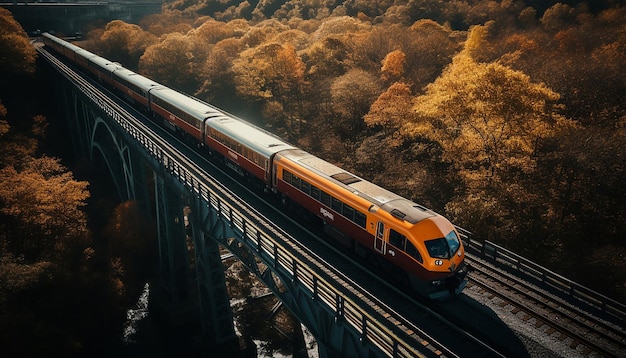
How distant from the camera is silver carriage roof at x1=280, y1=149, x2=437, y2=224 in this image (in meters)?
14.9

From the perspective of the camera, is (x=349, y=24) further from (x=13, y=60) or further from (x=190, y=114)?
(x=13, y=60)

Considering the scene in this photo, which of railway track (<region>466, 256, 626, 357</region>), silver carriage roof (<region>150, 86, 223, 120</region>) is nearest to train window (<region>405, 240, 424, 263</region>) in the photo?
railway track (<region>466, 256, 626, 357</region>)

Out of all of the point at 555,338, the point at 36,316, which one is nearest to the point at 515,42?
the point at 555,338

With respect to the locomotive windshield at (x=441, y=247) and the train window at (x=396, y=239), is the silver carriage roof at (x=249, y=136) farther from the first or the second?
the locomotive windshield at (x=441, y=247)

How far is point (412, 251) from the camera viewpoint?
14117mm

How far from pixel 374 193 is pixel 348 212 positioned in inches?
52.0

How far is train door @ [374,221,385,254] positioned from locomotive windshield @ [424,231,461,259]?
1.76m

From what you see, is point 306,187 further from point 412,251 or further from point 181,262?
point 181,262

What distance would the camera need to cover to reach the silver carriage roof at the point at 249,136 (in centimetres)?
2244

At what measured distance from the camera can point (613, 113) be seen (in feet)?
85.4

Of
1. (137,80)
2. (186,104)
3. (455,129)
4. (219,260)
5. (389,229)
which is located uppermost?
(137,80)

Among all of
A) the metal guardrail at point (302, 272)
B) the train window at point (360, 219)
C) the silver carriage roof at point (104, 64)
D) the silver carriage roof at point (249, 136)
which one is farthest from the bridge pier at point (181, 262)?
the train window at point (360, 219)

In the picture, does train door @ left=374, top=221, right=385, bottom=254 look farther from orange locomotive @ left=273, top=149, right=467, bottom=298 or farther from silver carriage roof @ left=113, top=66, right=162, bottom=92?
silver carriage roof @ left=113, top=66, right=162, bottom=92

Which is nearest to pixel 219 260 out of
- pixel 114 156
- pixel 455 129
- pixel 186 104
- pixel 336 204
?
pixel 336 204
